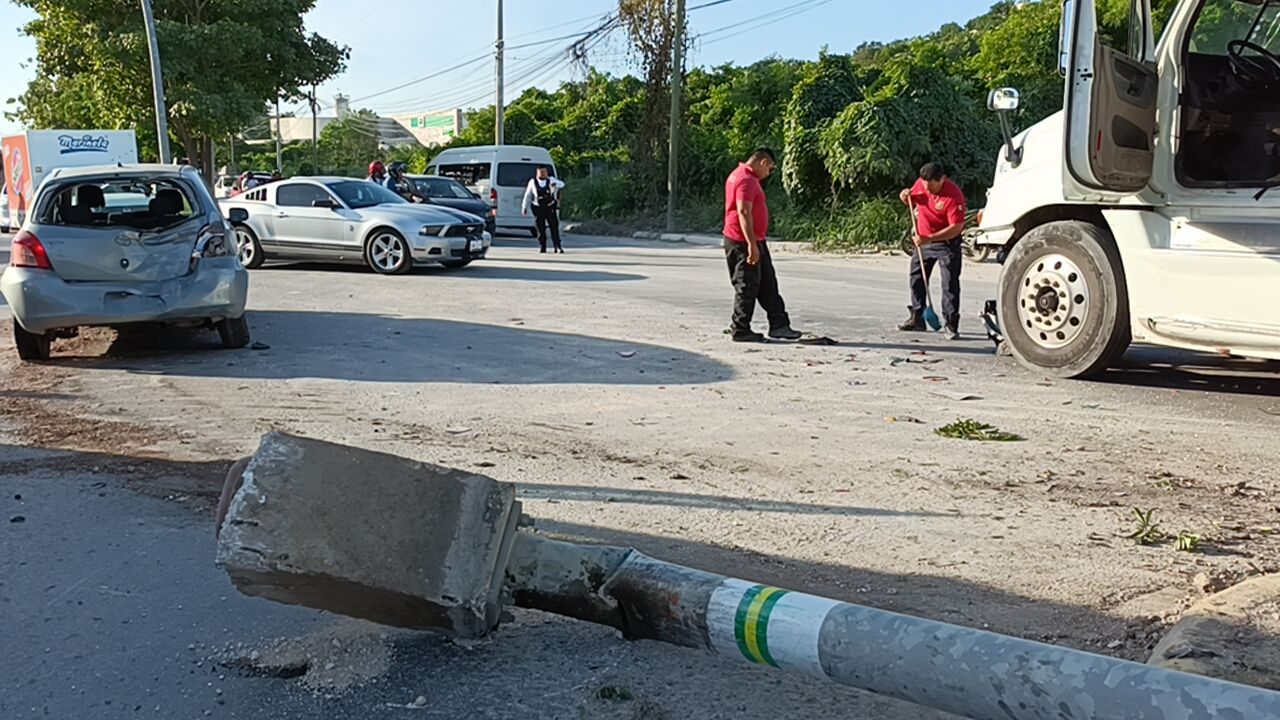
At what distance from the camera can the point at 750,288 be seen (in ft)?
32.6

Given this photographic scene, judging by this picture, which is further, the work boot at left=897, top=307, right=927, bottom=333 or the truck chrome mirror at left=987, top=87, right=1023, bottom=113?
the work boot at left=897, top=307, right=927, bottom=333

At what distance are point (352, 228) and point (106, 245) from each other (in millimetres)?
8102

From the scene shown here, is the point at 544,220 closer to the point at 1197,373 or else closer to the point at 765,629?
the point at 1197,373

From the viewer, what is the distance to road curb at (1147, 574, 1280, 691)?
3074mm

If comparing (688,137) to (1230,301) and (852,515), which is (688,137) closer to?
(1230,301)

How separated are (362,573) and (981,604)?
2.11 meters

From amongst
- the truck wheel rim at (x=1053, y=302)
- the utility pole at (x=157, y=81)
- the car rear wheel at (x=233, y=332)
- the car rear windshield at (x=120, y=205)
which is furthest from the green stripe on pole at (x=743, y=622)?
the utility pole at (x=157, y=81)

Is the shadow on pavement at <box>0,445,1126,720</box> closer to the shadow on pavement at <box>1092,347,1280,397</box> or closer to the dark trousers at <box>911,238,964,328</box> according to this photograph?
the shadow on pavement at <box>1092,347,1280,397</box>

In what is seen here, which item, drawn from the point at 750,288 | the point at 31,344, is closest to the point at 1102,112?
the point at 750,288

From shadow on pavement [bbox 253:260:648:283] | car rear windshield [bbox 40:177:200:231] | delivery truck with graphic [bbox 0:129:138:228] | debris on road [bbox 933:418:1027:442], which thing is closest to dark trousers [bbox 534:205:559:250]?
shadow on pavement [bbox 253:260:648:283]

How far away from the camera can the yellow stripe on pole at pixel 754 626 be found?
2820mm

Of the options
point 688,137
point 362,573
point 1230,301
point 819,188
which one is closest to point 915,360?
point 1230,301

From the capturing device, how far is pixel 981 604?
3914 millimetres

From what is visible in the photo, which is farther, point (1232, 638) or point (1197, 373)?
point (1197, 373)
